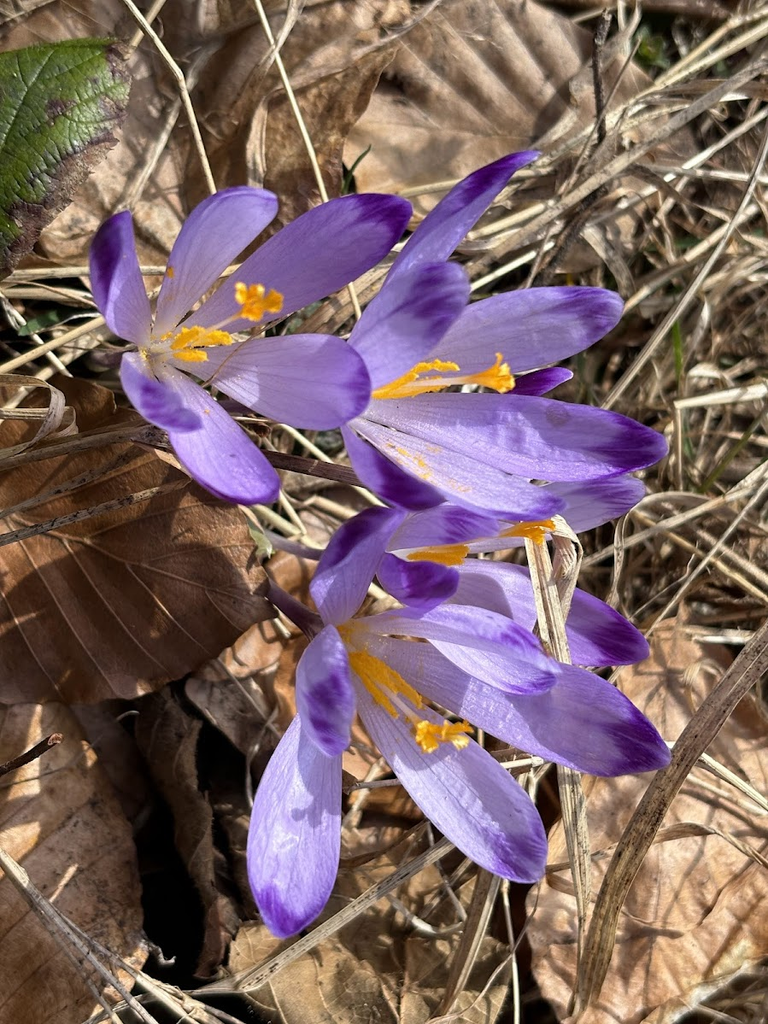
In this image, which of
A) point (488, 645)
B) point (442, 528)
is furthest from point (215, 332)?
point (488, 645)

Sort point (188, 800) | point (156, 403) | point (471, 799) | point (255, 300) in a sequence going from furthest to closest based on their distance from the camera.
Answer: point (188, 800) → point (471, 799) → point (255, 300) → point (156, 403)

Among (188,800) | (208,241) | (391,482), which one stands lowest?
(188,800)

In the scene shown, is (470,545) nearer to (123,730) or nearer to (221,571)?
(221,571)

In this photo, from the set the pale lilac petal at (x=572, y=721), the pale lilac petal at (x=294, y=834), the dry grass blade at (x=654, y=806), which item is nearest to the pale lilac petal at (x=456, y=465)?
the pale lilac petal at (x=572, y=721)

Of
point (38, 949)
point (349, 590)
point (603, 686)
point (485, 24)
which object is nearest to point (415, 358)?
point (349, 590)

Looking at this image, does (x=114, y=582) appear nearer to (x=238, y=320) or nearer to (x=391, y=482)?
(x=238, y=320)
